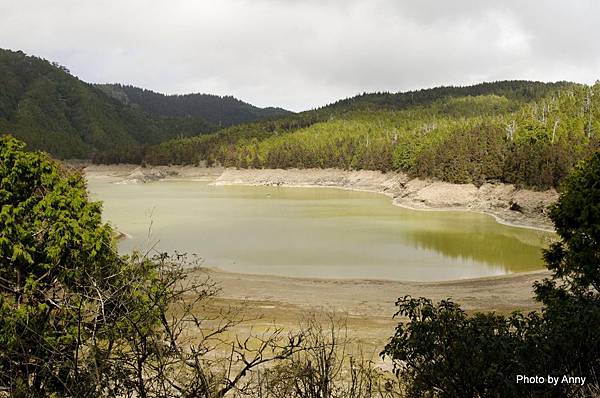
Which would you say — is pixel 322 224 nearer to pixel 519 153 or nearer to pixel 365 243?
pixel 365 243

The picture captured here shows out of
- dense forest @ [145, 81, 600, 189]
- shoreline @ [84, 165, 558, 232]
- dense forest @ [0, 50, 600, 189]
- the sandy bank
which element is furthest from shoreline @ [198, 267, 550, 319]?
dense forest @ [145, 81, 600, 189]

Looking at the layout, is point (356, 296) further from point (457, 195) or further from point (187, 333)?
point (457, 195)

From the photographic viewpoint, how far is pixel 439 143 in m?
87.1

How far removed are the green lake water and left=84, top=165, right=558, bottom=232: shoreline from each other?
2.90 meters

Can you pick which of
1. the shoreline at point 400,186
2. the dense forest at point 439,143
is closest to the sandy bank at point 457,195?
the shoreline at point 400,186

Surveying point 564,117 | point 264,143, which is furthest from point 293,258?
point 264,143

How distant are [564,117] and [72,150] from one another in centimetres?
15092

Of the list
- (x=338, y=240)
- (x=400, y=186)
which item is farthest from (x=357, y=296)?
(x=400, y=186)

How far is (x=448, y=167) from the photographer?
219ft

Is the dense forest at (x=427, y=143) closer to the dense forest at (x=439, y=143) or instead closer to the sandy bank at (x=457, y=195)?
the dense forest at (x=439, y=143)

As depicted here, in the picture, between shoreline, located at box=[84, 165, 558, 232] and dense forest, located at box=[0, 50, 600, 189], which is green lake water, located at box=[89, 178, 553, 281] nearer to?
shoreline, located at box=[84, 165, 558, 232]

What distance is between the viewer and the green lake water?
31.0 meters

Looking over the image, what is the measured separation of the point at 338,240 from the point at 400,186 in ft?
142

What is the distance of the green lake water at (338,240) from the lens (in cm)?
3095
